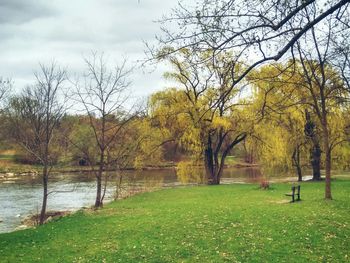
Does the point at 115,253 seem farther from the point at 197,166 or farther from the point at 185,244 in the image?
the point at 197,166

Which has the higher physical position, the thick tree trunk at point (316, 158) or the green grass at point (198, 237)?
the thick tree trunk at point (316, 158)

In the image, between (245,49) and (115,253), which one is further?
(115,253)

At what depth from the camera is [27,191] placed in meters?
35.6

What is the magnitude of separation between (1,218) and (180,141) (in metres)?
15.9

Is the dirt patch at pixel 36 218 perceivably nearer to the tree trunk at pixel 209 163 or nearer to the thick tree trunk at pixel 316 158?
the tree trunk at pixel 209 163

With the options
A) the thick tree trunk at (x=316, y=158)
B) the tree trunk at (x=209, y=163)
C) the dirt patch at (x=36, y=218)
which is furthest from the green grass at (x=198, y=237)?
the tree trunk at (x=209, y=163)

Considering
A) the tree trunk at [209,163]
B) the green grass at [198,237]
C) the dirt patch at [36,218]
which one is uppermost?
the tree trunk at [209,163]

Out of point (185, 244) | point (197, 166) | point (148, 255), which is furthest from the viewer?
point (197, 166)

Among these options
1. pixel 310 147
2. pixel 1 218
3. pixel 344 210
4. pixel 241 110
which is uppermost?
pixel 241 110

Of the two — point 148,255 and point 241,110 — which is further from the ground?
point 241,110

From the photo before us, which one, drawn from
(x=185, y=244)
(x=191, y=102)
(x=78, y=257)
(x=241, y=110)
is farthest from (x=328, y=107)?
(x=78, y=257)

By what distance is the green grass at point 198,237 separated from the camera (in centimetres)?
976

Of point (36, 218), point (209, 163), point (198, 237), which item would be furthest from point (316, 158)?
point (198, 237)

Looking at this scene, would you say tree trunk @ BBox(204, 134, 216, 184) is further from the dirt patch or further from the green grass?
the green grass
